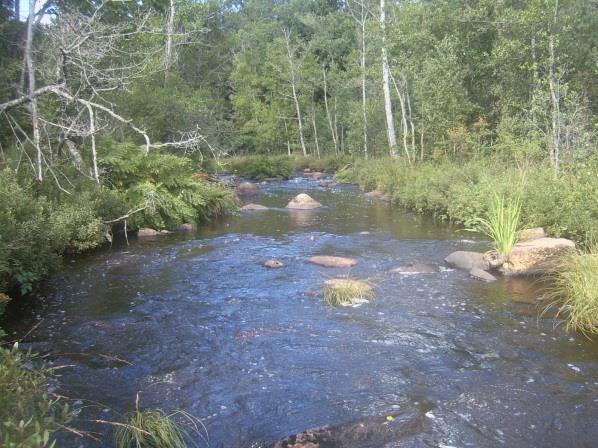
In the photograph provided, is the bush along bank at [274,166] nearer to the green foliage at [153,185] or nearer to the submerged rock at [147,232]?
the green foliage at [153,185]

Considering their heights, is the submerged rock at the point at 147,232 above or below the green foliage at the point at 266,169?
below

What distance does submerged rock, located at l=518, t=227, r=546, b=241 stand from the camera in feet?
32.2

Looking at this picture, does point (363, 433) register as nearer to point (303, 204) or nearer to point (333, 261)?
point (333, 261)

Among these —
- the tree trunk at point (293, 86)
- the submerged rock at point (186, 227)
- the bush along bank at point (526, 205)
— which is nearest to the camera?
the bush along bank at point (526, 205)

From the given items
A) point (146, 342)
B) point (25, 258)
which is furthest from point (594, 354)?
point (25, 258)

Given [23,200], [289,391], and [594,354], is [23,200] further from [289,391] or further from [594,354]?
[594,354]

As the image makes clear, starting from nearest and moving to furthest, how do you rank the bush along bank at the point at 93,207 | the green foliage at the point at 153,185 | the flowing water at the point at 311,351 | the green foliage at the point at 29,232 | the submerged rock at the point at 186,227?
the flowing water at the point at 311,351 → the green foliage at the point at 29,232 → the bush along bank at the point at 93,207 → the green foliage at the point at 153,185 → the submerged rock at the point at 186,227

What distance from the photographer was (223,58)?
40656mm

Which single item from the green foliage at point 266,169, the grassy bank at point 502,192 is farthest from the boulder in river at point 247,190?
the grassy bank at point 502,192

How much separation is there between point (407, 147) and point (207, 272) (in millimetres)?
13835

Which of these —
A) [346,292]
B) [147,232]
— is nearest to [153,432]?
[346,292]

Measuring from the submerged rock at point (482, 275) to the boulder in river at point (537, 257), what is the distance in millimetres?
360

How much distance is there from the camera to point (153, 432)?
405 cm

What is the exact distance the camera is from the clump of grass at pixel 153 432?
4.02 meters
